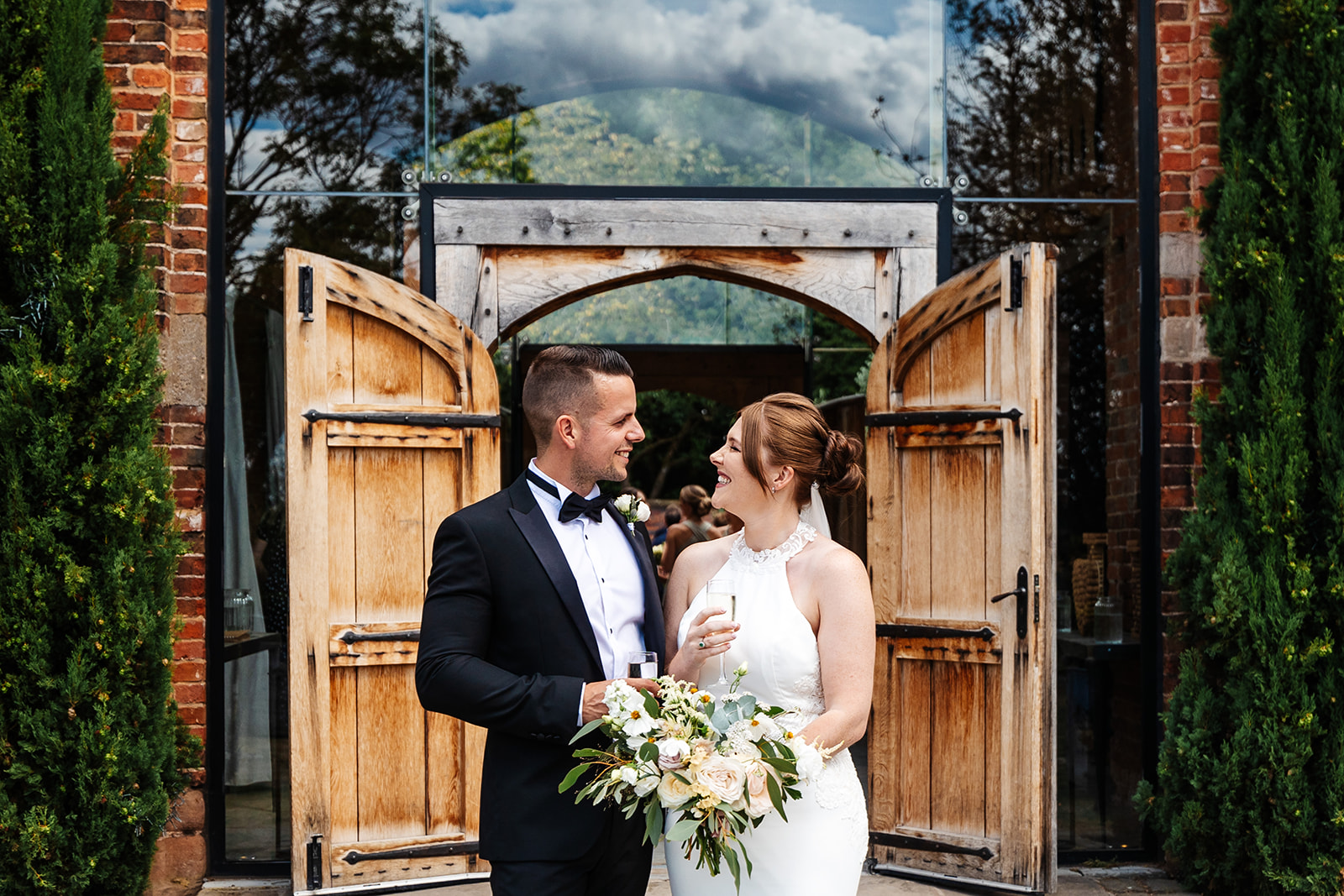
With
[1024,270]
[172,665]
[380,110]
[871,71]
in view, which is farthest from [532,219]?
[172,665]

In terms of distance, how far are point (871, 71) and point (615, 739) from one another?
3.70 m

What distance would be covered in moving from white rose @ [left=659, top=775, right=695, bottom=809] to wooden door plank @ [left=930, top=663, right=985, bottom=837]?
2.49m

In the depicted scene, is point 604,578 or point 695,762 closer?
point 695,762

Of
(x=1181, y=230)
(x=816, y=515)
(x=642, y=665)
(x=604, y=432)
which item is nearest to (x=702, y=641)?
(x=642, y=665)

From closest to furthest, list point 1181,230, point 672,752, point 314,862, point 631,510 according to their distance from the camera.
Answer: point 672,752 → point 631,510 → point 314,862 → point 1181,230

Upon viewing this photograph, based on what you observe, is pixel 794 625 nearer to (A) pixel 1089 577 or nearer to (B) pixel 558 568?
(B) pixel 558 568

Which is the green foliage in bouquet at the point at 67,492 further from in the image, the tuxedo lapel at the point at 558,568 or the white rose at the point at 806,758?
the white rose at the point at 806,758

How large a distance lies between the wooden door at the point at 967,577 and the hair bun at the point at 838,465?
1.40 metres

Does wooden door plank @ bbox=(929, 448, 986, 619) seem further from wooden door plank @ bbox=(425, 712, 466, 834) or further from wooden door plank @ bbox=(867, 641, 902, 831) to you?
wooden door plank @ bbox=(425, 712, 466, 834)

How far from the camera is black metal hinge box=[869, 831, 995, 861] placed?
4262mm

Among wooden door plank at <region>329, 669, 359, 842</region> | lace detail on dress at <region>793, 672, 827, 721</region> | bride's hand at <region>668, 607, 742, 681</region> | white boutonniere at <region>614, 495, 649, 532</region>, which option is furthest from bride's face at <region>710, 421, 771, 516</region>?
wooden door plank at <region>329, 669, 359, 842</region>

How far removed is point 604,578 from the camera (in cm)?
238

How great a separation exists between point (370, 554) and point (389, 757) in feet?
→ 2.50

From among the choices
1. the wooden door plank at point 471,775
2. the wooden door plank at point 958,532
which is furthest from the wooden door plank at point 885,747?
the wooden door plank at point 471,775
